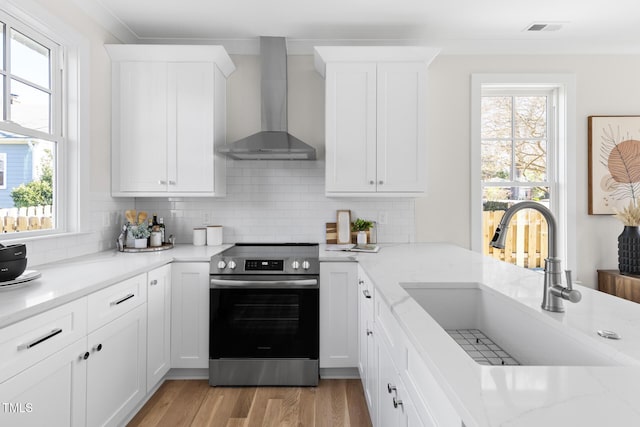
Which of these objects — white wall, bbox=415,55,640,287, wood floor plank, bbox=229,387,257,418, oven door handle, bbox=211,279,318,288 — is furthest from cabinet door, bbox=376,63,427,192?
wood floor plank, bbox=229,387,257,418

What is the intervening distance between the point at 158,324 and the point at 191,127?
4.83 feet

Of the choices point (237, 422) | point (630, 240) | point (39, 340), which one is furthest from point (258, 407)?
point (630, 240)

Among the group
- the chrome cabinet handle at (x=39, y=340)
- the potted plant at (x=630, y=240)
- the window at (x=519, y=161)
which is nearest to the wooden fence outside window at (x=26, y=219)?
the chrome cabinet handle at (x=39, y=340)

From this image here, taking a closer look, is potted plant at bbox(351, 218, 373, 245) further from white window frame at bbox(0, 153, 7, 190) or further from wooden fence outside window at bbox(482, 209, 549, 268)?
white window frame at bbox(0, 153, 7, 190)

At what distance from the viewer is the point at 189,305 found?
257cm

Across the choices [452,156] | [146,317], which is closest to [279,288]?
[146,317]

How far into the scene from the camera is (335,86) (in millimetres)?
2887

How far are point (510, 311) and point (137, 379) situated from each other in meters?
2.03

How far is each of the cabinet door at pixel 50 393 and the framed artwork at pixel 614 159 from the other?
12.8ft

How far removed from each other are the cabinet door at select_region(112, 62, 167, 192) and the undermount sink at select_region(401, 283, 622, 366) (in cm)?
219

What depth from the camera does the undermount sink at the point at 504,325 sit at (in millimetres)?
1060

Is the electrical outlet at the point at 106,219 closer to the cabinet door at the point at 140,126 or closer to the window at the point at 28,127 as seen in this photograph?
the cabinet door at the point at 140,126

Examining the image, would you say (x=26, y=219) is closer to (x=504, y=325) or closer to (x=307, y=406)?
(x=307, y=406)

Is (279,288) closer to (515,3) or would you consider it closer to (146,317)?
(146,317)
